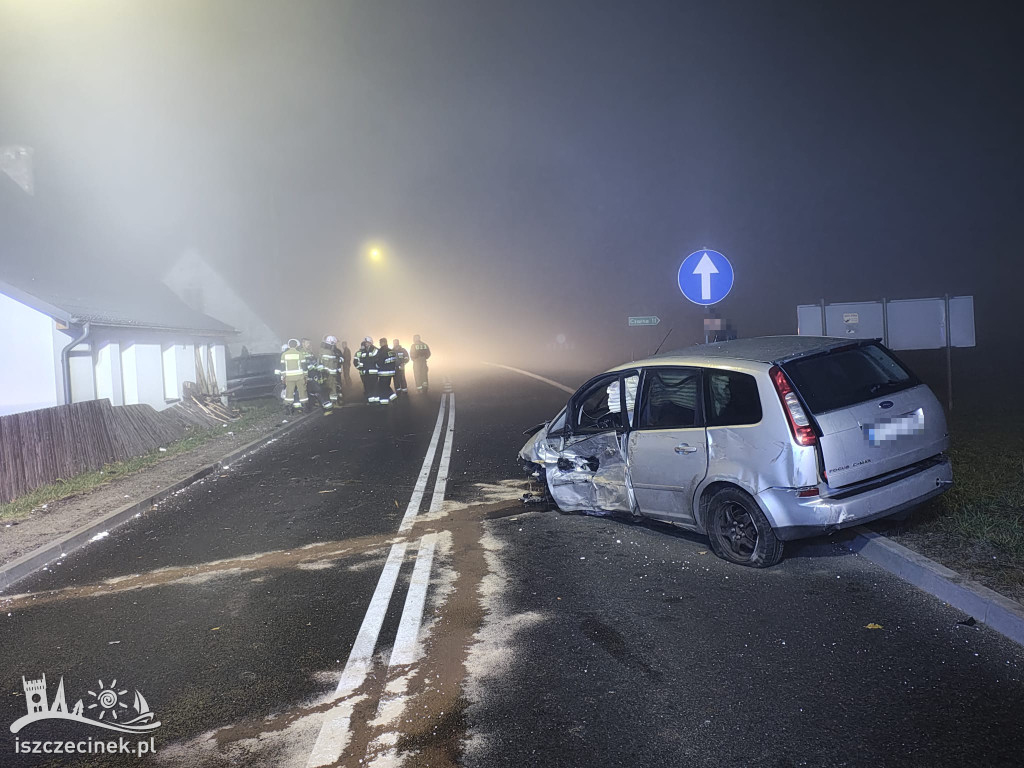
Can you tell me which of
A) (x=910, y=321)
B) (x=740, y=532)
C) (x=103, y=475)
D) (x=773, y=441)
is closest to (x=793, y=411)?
(x=773, y=441)

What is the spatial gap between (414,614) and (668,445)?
2.33 metres

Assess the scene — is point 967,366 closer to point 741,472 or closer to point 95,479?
point 741,472

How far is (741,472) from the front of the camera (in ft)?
17.6

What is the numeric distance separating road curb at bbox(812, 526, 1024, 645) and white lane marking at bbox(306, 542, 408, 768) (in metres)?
3.33

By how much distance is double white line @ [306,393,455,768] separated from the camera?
3.49 meters

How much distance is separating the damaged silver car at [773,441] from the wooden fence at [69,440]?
26.1ft

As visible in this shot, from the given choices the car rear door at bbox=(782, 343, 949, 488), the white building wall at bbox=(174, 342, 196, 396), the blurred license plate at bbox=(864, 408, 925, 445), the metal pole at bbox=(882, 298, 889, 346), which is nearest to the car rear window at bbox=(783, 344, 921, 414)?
the car rear door at bbox=(782, 343, 949, 488)

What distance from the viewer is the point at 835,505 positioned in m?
5.05

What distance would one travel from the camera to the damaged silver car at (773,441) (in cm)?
511

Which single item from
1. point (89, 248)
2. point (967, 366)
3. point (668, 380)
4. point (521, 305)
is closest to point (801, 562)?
point (668, 380)

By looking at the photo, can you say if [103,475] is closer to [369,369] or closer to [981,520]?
[369,369]

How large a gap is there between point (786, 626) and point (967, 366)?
23433 mm

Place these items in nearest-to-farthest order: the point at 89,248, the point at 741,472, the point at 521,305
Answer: the point at 741,472, the point at 89,248, the point at 521,305

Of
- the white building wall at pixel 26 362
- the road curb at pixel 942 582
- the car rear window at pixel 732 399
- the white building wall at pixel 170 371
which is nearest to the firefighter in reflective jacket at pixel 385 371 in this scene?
the white building wall at pixel 170 371
